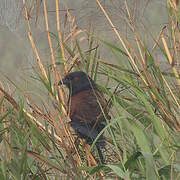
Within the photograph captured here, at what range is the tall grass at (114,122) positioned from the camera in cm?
176

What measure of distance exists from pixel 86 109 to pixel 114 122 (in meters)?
0.39

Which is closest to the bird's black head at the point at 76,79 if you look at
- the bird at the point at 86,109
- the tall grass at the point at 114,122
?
the bird at the point at 86,109

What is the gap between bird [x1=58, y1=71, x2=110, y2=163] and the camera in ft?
6.69

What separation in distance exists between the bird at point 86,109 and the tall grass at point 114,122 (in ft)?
0.10

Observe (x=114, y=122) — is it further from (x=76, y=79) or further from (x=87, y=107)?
(x=76, y=79)

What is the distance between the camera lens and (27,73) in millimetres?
2266

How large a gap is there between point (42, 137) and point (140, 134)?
1.33ft

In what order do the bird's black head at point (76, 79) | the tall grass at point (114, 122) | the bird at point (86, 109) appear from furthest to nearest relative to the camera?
1. the bird's black head at point (76, 79)
2. the bird at point (86, 109)
3. the tall grass at point (114, 122)

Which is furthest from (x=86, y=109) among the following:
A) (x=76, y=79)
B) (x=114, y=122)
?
(x=114, y=122)

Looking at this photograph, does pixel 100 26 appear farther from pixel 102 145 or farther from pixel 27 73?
pixel 102 145

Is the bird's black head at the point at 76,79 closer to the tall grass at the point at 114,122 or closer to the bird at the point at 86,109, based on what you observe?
the bird at the point at 86,109

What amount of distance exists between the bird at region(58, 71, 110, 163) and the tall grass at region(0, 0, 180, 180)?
3 cm

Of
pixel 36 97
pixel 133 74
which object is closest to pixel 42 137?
pixel 36 97

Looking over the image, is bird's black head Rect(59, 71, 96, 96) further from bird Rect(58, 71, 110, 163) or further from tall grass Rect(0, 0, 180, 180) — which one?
tall grass Rect(0, 0, 180, 180)
